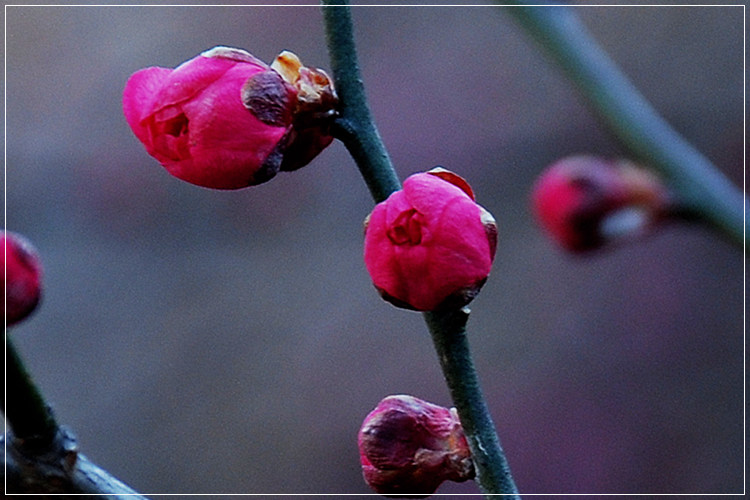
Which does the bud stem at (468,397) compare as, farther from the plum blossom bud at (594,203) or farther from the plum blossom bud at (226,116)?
the plum blossom bud at (594,203)

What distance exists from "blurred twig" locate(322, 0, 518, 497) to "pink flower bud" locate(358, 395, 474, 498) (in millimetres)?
49

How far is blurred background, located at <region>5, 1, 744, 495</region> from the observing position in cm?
254

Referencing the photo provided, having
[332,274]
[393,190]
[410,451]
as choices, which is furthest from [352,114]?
[332,274]

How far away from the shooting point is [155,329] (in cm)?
291

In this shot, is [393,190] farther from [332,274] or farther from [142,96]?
[332,274]

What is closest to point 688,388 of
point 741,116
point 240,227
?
point 741,116

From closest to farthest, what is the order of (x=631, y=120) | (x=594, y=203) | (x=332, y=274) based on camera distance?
(x=631, y=120), (x=594, y=203), (x=332, y=274)

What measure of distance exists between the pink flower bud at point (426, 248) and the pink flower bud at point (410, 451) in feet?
0.36

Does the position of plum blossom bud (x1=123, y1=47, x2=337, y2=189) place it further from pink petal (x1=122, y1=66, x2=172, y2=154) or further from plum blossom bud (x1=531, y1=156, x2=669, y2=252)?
plum blossom bud (x1=531, y1=156, x2=669, y2=252)

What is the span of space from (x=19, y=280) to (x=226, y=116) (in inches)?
5.6

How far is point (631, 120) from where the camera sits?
0.87m

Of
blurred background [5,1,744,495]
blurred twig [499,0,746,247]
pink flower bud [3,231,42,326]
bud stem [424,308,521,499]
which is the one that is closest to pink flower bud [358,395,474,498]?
bud stem [424,308,521,499]

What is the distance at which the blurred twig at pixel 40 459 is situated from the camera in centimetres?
45

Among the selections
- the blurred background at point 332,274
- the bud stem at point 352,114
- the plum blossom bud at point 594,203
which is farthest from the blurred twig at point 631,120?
the blurred background at point 332,274
